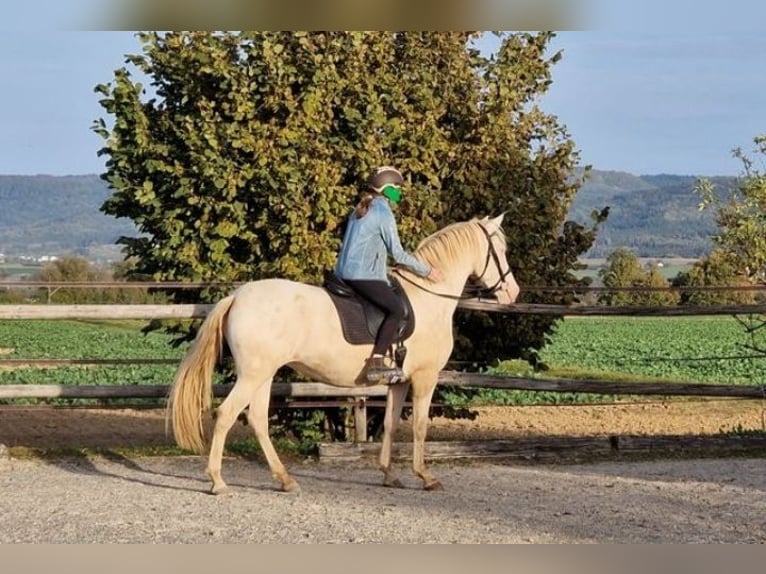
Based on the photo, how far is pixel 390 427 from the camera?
8234 mm

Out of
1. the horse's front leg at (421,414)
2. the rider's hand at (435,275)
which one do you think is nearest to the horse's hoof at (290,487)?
the horse's front leg at (421,414)

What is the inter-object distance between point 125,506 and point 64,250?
150 metres

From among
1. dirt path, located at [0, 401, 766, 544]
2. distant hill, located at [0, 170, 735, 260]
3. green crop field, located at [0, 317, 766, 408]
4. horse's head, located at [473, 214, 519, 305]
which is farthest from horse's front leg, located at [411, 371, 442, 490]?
distant hill, located at [0, 170, 735, 260]

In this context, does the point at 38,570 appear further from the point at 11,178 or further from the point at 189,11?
the point at 11,178

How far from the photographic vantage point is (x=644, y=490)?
26.2ft

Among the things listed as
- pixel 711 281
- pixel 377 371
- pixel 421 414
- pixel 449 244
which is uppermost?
pixel 449 244

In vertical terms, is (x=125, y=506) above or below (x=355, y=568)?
below

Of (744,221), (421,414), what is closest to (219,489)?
(421,414)

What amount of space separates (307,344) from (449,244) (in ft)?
4.46

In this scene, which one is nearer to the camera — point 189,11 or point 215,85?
point 189,11

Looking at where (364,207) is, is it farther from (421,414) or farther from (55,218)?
(55,218)

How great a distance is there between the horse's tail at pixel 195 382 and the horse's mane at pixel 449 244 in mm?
1538

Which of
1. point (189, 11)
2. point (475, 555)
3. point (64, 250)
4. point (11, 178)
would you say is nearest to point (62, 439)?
point (475, 555)

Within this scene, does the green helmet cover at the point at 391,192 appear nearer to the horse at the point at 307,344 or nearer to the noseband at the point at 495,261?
the horse at the point at 307,344
